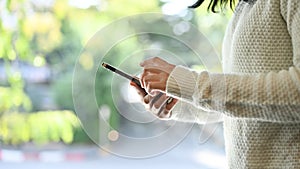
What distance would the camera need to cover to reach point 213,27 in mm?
1146

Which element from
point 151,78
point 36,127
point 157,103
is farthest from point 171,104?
point 36,127

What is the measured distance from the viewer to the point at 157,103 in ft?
2.46

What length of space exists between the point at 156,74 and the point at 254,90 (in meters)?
0.14

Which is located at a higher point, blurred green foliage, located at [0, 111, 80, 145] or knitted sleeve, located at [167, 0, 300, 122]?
blurred green foliage, located at [0, 111, 80, 145]

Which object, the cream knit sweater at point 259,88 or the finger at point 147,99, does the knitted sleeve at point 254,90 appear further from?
the finger at point 147,99

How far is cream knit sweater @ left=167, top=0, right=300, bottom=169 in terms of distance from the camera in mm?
560

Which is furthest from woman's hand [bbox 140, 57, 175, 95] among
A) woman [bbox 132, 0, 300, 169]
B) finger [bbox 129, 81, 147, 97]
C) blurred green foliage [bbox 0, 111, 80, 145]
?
blurred green foliage [bbox 0, 111, 80, 145]

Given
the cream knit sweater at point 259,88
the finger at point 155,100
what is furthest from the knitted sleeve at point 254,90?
the finger at point 155,100

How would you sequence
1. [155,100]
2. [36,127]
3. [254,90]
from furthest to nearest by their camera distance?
[36,127] < [155,100] < [254,90]

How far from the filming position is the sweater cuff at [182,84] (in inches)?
23.0

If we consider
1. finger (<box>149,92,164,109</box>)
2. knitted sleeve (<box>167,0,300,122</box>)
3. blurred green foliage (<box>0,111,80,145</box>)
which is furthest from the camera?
blurred green foliage (<box>0,111,80,145</box>)

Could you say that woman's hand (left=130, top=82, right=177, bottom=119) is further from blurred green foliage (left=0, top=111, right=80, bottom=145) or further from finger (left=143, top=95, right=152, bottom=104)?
blurred green foliage (left=0, top=111, right=80, bottom=145)

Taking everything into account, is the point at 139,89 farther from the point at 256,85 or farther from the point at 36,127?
the point at 36,127

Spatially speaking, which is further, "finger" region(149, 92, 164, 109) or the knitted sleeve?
"finger" region(149, 92, 164, 109)
